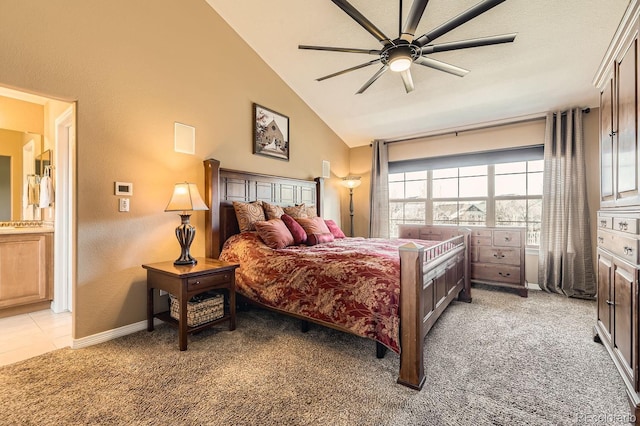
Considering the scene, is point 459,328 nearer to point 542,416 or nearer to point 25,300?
point 542,416

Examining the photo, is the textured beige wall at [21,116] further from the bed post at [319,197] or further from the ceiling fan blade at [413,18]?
the ceiling fan blade at [413,18]

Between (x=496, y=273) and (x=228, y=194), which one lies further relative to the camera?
(x=496, y=273)

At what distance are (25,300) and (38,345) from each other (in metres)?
1.13

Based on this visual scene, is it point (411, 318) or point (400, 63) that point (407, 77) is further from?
point (411, 318)

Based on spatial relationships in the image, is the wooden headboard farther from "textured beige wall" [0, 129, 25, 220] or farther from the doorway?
"textured beige wall" [0, 129, 25, 220]

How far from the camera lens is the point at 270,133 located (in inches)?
162

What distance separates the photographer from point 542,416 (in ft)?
5.17

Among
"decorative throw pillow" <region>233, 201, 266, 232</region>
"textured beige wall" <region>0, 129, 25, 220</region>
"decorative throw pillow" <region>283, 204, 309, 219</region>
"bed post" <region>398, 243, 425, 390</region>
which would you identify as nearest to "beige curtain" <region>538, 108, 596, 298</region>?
"bed post" <region>398, 243, 425, 390</region>

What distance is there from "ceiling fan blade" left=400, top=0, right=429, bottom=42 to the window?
10.6 ft

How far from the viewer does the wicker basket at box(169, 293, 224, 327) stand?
8.20ft

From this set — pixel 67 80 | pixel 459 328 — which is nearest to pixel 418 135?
pixel 459 328

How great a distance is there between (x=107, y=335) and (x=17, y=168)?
2727 mm

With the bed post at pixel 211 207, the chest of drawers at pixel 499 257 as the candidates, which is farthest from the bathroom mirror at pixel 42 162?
the chest of drawers at pixel 499 257

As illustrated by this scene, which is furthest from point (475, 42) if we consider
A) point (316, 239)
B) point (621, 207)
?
point (316, 239)
